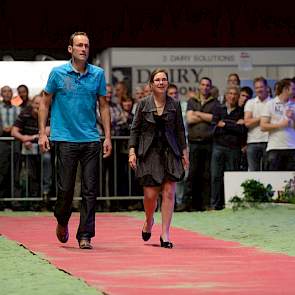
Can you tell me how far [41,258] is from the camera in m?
9.75

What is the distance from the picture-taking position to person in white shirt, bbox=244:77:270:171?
58.3 feet

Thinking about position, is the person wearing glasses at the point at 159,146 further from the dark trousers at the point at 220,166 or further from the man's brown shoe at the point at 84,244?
the dark trousers at the point at 220,166

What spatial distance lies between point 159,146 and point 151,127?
0.22 metres

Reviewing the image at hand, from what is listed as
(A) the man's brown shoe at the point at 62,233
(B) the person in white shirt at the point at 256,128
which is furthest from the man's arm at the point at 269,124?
(A) the man's brown shoe at the point at 62,233

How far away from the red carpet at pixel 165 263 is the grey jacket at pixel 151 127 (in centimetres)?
105

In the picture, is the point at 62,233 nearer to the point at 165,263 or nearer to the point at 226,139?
the point at 165,263

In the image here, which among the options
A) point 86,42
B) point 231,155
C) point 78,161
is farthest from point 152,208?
point 231,155

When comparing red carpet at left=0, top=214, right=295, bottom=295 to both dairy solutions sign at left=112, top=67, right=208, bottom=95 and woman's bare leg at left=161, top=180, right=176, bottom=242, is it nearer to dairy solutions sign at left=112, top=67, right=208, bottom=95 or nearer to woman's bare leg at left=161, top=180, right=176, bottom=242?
woman's bare leg at left=161, top=180, right=176, bottom=242

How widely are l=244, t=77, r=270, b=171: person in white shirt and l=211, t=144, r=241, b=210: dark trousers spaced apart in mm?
246

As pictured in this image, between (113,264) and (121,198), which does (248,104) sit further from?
(113,264)

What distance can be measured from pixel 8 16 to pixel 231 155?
6.83 meters

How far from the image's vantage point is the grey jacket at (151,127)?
456 inches

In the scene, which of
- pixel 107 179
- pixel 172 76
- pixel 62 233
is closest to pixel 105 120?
pixel 62 233

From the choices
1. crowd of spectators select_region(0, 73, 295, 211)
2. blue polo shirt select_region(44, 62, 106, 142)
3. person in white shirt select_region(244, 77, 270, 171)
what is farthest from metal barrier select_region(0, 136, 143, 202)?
blue polo shirt select_region(44, 62, 106, 142)
